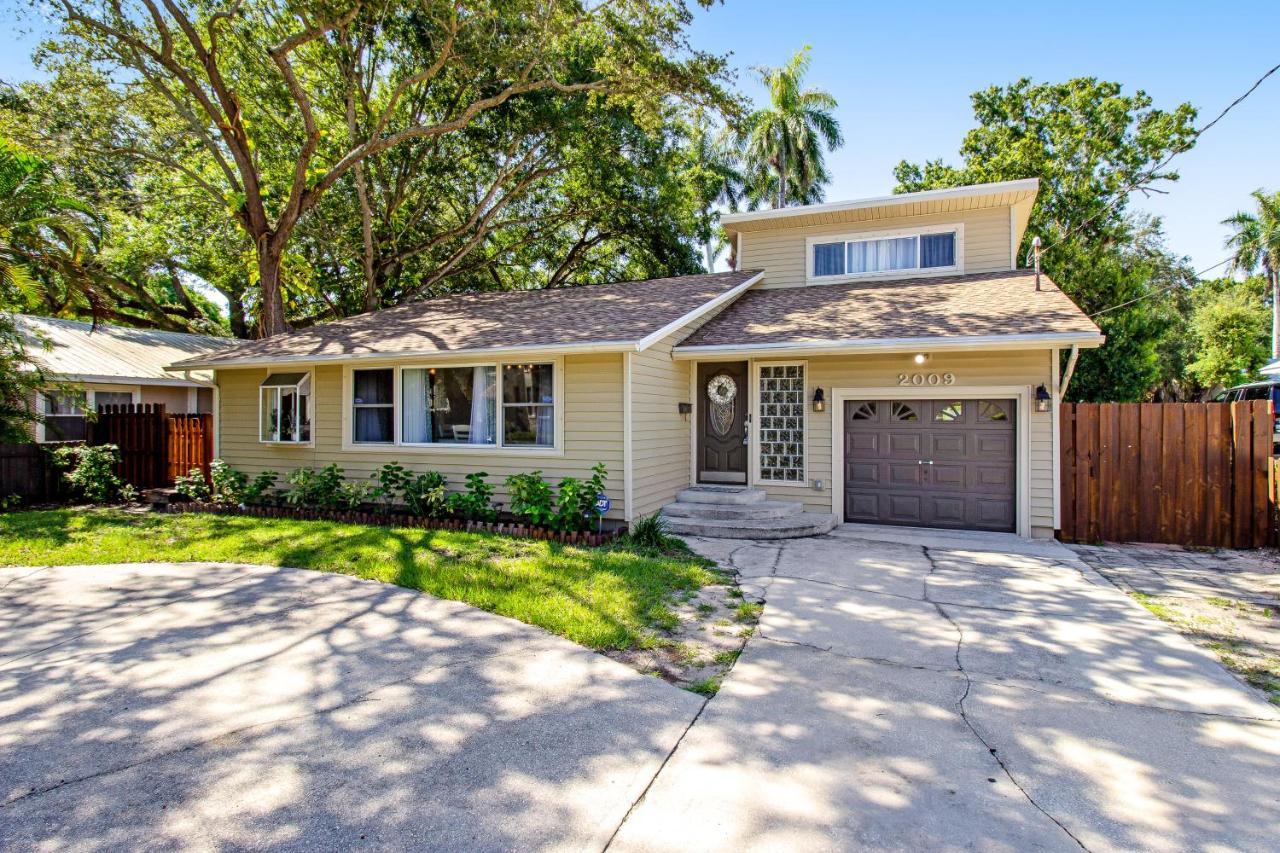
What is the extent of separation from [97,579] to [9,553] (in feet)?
6.80

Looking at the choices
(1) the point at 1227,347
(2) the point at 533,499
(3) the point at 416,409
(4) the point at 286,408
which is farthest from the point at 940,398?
(1) the point at 1227,347

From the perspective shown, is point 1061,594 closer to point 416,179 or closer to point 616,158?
point 616,158

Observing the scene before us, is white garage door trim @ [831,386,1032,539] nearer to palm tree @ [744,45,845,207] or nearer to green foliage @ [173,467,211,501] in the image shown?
green foliage @ [173,467,211,501]

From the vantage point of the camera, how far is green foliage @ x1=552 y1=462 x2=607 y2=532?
8.09 m

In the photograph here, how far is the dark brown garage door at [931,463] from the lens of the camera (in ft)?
29.2

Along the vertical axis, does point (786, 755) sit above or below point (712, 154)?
below

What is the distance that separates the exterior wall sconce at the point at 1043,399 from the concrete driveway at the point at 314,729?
23.4 ft

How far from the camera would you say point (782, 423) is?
9.90 m

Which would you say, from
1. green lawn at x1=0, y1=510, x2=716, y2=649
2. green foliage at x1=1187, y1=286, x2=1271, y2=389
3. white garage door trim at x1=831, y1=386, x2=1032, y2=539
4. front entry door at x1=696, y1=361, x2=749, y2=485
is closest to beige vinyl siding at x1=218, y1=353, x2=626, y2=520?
green lawn at x1=0, y1=510, x2=716, y2=649

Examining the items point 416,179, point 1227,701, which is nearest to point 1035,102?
point 416,179

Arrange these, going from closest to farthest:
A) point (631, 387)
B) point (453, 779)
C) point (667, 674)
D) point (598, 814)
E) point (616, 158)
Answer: point (598, 814) < point (453, 779) < point (667, 674) < point (631, 387) < point (616, 158)

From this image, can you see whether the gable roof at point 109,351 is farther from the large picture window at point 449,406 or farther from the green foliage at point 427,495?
the green foliage at point 427,495

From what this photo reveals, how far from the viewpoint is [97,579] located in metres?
6.21

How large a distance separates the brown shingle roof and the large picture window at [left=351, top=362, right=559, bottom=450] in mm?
2353
